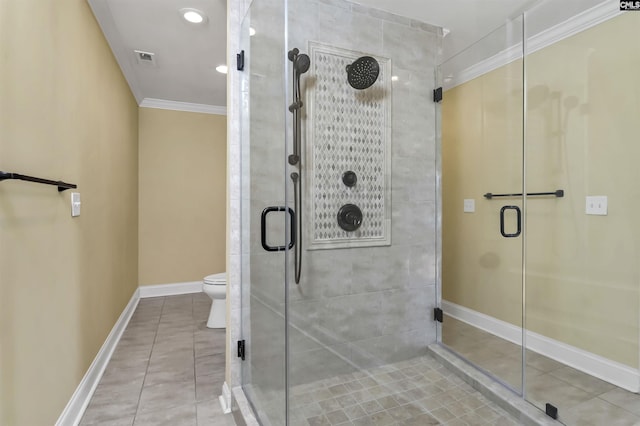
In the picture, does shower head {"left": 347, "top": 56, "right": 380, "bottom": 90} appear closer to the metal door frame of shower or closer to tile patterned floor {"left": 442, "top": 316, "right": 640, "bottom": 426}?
the metal door frame of shower

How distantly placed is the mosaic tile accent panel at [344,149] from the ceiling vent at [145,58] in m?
2.06

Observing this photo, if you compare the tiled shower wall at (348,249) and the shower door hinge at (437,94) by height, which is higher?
the shower door hinge at (437,94)

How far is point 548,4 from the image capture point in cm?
190

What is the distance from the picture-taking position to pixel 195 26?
2.46 metres

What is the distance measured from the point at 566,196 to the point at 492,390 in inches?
48.8

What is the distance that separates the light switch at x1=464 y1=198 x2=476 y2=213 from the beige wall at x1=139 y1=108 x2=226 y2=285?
3108 mm

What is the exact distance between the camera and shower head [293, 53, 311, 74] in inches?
55.2

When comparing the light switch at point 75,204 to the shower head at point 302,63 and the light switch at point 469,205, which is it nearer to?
the shower head at point 302,63

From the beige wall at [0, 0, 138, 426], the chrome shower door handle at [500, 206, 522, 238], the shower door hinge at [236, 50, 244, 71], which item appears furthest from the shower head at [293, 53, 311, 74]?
the chrome shower door handle at [500, 206, 522, 238]

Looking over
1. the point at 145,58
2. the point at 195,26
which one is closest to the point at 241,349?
the point at 195,26

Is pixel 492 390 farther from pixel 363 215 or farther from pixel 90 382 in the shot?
pixel 90 382

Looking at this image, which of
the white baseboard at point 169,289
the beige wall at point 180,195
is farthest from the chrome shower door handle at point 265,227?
the white baseboard at point 169,289

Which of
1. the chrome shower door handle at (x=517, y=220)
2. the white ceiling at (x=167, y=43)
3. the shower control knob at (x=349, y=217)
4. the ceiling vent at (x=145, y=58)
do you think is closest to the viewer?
the shower control knob at (x=349, y=217)

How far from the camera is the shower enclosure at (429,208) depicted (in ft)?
4.88
